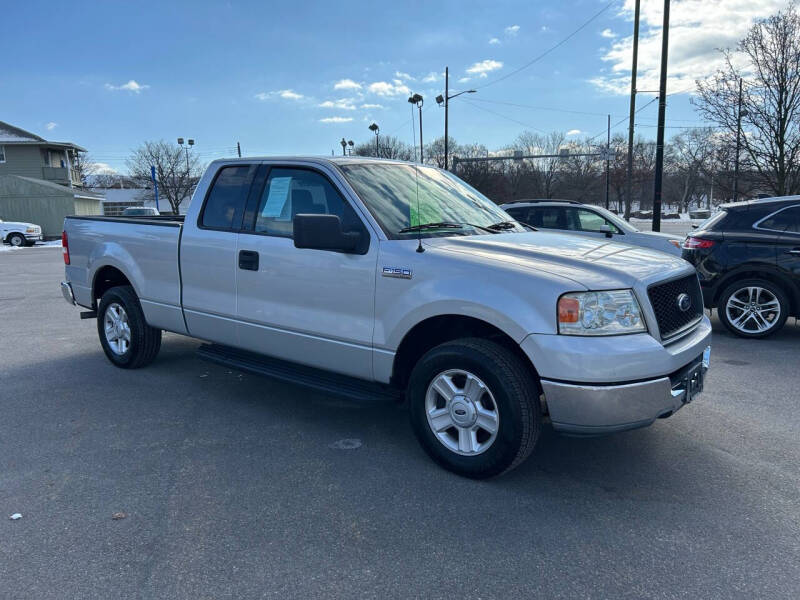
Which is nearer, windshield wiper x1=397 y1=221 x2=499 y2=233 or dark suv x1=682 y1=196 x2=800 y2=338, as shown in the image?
windshield wiper x1=397 y1=221 x2=499 y2=233

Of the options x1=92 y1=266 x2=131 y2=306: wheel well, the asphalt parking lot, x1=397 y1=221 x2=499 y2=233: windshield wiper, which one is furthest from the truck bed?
x1=397 y1=221 x2=499 y2=233: windshield wiper

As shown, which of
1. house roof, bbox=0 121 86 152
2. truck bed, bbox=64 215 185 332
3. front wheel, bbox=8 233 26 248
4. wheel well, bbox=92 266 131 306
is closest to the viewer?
truck bed, bbox=64 215 185 332

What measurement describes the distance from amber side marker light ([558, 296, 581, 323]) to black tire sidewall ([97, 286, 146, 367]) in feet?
13.7

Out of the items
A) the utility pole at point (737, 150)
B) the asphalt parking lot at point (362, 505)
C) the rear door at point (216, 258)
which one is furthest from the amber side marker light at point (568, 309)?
the utility pole at point (737, 150)

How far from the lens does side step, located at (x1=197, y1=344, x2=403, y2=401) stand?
4.09m

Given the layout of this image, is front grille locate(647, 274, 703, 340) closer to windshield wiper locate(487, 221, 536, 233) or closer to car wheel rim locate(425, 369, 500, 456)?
car wheel rim locate(425, 369, 500, 456)

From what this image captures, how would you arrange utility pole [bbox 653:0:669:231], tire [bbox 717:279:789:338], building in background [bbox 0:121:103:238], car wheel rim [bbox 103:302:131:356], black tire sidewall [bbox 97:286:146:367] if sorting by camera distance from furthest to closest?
1. building in background [bbox 0:121:103:238]
2. utility pole [bbox 653:0:669:231]
3. tire [bbox 717:279:789:338]
4. car wheel rim [bbox 103:302:131:356]
5. black tire sidewall [bbox 97:286:146:367]

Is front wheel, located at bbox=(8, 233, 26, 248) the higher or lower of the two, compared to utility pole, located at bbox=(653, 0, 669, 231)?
lower

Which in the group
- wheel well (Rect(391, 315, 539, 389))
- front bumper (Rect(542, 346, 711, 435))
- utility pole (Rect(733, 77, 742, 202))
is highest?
utility pole (Rect(733, 77, 742, 202))

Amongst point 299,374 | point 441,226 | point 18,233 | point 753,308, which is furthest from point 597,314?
point 18,233

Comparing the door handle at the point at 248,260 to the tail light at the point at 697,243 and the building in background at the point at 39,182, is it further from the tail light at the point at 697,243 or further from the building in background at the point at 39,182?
the building in background at the point at 39,182

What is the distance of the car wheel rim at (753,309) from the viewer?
Answer: 7383mm

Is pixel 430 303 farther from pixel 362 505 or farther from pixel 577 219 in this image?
pixel 577 219

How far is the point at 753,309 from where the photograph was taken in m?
7.48
